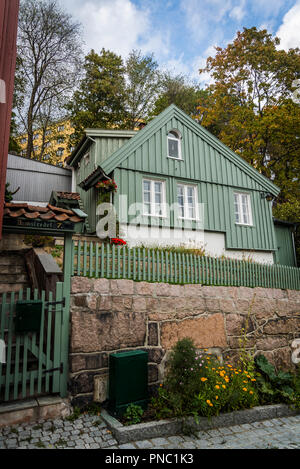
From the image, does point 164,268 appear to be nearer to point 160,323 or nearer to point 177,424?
point 160,323

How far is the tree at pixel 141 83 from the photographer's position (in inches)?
1061

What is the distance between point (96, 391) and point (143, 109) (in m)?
26.1

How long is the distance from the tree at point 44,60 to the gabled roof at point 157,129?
13201 mm

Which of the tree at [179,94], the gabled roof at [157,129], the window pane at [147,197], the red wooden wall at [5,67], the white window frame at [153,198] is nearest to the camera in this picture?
the red wooden wall at [5,67]

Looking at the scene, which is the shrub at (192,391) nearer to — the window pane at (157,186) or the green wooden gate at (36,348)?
the green wooden gate at (36,348)

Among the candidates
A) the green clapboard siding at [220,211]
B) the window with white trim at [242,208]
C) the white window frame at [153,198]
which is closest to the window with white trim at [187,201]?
the green clapboard siding at [220,211]

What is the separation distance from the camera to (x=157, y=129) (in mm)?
12508

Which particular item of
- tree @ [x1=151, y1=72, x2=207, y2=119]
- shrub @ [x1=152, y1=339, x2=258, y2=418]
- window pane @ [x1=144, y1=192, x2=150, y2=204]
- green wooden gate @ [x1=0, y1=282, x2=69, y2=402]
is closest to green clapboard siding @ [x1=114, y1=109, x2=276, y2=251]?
window pane @ [x1=144, y1=192, x2=150, y2=204]

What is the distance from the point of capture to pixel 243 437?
4.29 meters

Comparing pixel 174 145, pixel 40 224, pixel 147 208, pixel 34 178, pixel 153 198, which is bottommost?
pixel 40 224

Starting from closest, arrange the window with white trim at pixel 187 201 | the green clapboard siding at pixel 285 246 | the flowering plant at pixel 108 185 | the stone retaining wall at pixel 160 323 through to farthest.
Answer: the stone retaining wall at pixel 160 323 < the flowering plant at pixel 108 185 < the window with white trim at pixel 187 201 < the green clapboard siding at pixel 285 246

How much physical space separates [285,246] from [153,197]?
26.5 ft

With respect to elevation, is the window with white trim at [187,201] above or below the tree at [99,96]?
below

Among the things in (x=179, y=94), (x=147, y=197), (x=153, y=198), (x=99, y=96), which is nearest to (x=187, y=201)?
(x=153, y=198)
